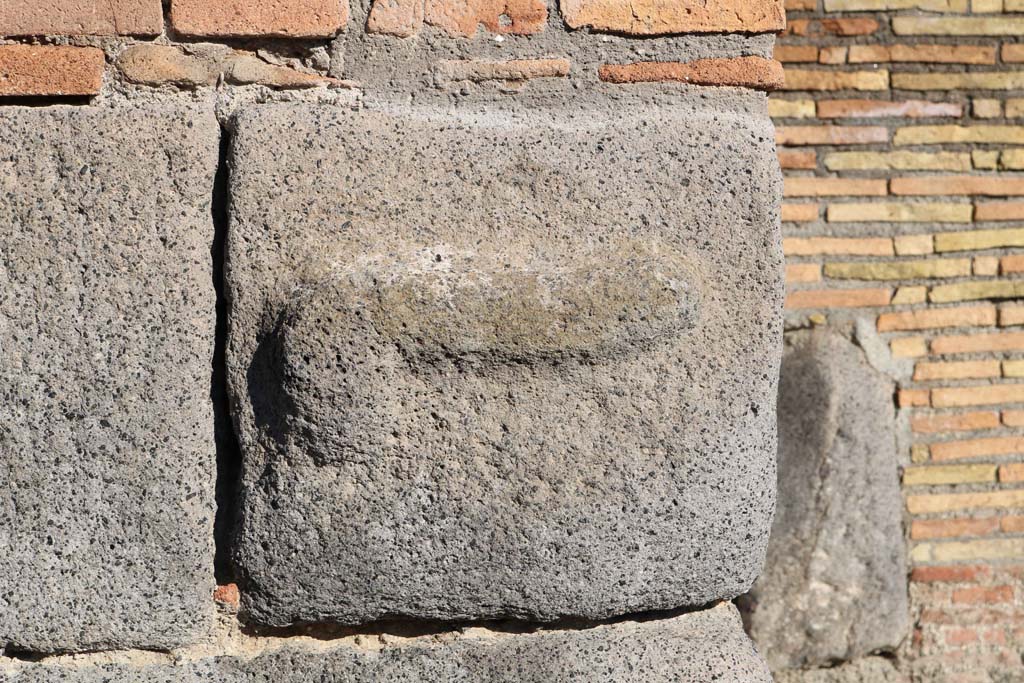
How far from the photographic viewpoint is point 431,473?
1.09 meters

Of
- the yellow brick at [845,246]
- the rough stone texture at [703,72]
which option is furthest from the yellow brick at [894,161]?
the rough stone texture at [703,72]

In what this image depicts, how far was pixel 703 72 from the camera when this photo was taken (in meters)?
1.22

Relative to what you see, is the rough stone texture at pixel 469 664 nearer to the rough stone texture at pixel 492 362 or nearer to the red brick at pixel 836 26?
the rough stone texture at pixel 492 362

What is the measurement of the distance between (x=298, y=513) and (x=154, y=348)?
0.24 m

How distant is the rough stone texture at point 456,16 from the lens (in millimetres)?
1177

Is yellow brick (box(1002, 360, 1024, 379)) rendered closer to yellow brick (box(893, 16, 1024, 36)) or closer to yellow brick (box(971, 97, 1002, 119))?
yellow brick (box(971, 97, 1002, 119))

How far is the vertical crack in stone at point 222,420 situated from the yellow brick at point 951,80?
8.51 ft

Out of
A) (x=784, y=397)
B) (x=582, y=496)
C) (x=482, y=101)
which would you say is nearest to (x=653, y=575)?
(x=582, y=496)

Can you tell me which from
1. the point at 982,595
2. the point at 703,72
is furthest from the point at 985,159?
the point at 703,72

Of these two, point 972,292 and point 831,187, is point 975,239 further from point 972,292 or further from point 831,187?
point 831,187

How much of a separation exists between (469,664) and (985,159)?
272 cm

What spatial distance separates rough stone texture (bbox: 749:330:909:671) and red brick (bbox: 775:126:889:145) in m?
0.75

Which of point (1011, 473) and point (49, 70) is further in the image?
point (1011, 473)

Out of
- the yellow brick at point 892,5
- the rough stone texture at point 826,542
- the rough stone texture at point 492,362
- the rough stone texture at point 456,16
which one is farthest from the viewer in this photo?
the yellow brick at point 892,5
